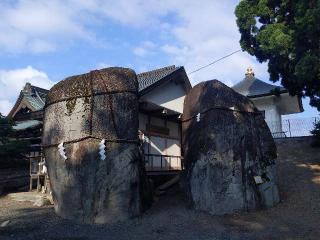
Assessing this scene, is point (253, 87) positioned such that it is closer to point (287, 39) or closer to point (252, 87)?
point (252, 87)

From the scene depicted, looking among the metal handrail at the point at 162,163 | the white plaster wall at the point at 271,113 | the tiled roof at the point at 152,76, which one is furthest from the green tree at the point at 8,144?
the white plaster wall at the point at 271,113

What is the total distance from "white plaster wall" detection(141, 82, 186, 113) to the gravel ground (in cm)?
729

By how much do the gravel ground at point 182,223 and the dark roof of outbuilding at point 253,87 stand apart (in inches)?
553

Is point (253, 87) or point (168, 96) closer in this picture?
point (168, 96)

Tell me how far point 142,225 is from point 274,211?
453 cm

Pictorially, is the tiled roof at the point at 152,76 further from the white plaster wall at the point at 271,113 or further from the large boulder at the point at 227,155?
the white plaster wall at the point at 271,113

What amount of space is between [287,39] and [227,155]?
5911 millimetres

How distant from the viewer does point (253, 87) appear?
29469 millimetres

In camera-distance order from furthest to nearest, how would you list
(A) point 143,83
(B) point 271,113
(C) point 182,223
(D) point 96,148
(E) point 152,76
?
1. (B) point 271,113
2. (E) point 152,76
3. (A) point 143,83
4. (D) point 96,148
5. (C) point 182,223

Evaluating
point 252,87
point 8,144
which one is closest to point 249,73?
point 252,87

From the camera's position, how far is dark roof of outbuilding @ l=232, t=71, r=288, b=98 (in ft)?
91.1

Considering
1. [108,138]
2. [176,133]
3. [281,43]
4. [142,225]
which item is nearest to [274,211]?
[142,225]

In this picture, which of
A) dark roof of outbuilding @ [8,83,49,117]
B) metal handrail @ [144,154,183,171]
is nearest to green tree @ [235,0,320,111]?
metal handrail @ [144,154,183,171]

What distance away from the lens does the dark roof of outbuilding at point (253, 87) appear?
27766mm
